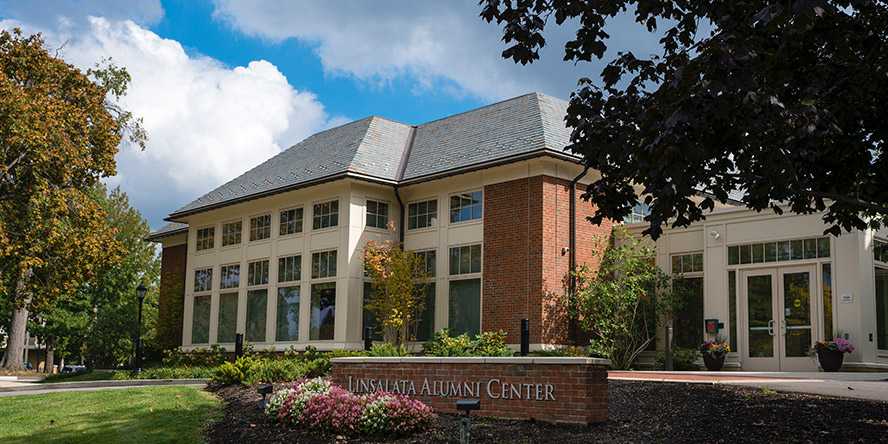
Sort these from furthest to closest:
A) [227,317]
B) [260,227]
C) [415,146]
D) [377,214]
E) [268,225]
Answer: [227,317]
[260,227]
[268,225]
[415,146]
[377,214]

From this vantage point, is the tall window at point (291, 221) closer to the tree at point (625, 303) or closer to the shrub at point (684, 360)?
the tree at point (625, 303)

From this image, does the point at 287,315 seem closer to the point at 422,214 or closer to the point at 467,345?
the point at 422,214

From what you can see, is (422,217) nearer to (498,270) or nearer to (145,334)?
(498,270)

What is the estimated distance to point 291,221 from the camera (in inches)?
1091

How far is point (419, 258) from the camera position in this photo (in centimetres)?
2500

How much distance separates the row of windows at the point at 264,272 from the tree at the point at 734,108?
51.3 ft

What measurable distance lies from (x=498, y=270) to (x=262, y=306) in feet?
29.0

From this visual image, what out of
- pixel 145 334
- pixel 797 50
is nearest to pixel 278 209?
pixel 797 50

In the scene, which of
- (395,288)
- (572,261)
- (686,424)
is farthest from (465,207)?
(686,424)

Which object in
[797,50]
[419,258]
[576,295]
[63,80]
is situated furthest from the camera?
[63,80]

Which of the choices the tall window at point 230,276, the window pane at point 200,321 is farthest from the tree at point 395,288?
the window pane at point 200,321

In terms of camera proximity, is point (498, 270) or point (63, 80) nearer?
point (498, 270)

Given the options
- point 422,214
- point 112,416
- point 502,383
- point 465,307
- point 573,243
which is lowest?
point 112,416

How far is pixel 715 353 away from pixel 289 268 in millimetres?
12845
